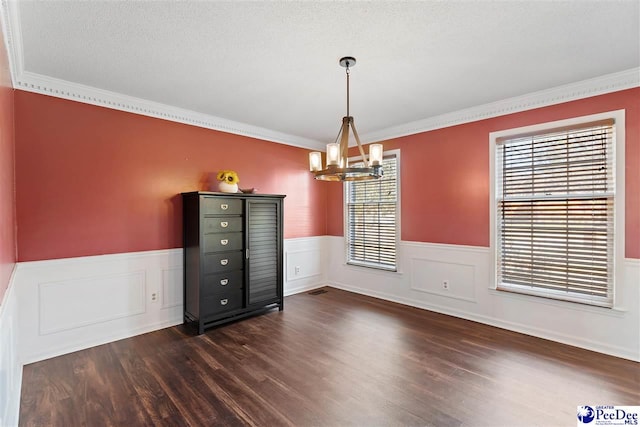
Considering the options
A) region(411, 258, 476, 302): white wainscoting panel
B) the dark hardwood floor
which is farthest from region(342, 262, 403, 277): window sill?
the dark hardwood floor

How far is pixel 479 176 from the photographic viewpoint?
3.64 meters

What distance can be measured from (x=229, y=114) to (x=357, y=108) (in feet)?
5.23

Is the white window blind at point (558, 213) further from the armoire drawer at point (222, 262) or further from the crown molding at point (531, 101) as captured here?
the armoire drawer at point (222, 262)

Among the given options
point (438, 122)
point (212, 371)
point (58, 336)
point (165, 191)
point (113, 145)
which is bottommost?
point (212, 371)

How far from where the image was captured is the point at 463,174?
377 centimetres

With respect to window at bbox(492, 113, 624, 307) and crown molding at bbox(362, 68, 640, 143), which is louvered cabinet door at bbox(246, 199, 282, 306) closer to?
crown molding at bbox(362, 68, 640, 143)

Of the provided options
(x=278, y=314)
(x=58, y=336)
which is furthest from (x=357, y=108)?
(x=58, y=336)

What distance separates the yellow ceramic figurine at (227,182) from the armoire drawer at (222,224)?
1.16 ft

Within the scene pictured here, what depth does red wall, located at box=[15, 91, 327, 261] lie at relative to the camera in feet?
8.96

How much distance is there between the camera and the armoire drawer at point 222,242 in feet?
11.2

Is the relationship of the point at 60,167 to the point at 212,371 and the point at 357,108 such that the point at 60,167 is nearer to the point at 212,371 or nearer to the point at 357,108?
the point at 212,371

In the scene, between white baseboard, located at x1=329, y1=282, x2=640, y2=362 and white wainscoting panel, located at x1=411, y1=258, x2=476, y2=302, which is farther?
white wainscoting panel, located at x1=411, y1=258, x2=476, y2=302

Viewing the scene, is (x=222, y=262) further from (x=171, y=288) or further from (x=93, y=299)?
(x=93, y=299)

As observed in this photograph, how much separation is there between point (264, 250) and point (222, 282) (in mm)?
673
